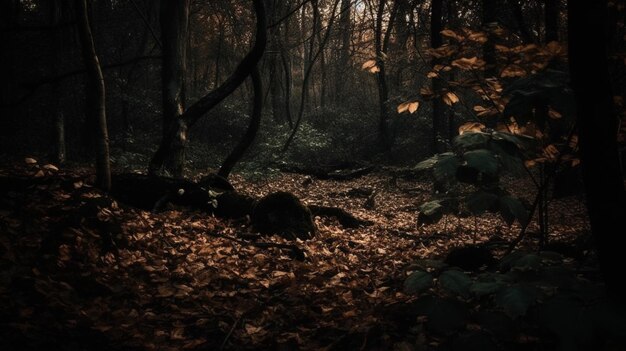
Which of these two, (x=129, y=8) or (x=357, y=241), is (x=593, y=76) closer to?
(x=357, y=241)

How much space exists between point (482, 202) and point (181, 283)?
9.62 feet

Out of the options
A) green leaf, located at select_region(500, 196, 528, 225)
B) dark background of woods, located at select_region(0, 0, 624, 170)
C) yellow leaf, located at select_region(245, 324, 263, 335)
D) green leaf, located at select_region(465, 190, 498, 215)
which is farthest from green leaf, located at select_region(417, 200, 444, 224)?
→ dark background of woods, located at select_region(0, 0, 624, 170)

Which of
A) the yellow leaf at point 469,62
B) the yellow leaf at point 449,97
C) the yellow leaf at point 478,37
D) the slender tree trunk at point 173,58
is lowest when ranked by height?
the yellow leaf at point 449,97

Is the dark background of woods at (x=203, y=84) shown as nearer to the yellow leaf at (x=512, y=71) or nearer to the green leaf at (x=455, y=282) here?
the yellow leaf at (x=512, y=71)

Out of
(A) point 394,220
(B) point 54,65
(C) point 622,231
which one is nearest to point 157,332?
(C) point 622,231

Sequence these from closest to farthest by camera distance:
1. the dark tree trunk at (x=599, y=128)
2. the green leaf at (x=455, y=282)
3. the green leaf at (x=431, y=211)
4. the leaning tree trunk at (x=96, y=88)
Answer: the dark tree trunk at (x=599, y=128)
the green leaf at (x=455, y=282)
the green leaf at (x=431, y=211)
the leaning tree trunk at (x=96, y=88)

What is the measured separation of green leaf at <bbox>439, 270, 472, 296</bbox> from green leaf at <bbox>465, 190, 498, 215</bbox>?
0.74 metres

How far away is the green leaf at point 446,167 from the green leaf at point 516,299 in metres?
0.68

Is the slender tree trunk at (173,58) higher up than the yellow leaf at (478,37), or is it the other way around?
the slender tree trunk at (173,58)

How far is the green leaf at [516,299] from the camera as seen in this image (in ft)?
4.50

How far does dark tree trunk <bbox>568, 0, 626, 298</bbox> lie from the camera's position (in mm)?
1433

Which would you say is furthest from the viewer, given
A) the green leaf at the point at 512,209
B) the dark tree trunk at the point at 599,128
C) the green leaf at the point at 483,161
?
the green leaf at the point at 512,209

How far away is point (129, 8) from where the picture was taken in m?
16.3

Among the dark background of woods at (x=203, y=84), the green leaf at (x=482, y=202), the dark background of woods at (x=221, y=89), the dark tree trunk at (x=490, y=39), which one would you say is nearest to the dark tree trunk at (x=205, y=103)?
the dark background of woods at (x=221, y=89)
